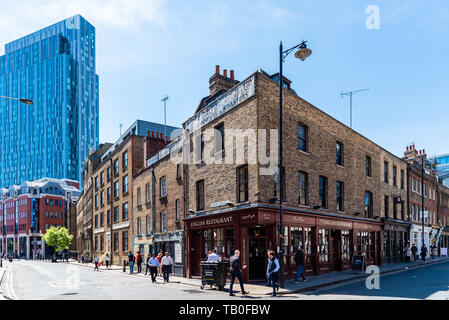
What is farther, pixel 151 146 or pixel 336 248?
pixel 151 146

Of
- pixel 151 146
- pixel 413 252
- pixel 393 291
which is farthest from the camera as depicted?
pixel 151 146

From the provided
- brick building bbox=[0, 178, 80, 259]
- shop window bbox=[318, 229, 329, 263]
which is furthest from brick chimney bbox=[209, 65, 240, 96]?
brick building bbox=[0, 178, 80, 259]

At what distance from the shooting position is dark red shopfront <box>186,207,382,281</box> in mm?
18812

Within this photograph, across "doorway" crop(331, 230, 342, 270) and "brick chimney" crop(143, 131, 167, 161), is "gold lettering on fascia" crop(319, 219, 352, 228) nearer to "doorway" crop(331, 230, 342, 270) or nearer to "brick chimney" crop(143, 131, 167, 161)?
"doorway" crop(331, 230, 342, 270)

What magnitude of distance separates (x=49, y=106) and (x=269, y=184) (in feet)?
538

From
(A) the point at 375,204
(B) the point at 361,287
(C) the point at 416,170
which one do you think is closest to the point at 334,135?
(A) the point at 375,204

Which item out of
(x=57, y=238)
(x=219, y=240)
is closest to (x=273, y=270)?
(x=219, y=240)

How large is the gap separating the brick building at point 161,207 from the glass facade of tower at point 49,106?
13368 centimetres

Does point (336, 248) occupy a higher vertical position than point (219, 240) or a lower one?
lower

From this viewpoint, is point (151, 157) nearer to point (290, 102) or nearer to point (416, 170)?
point (290, 102)

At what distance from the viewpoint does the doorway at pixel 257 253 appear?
19.6 meters

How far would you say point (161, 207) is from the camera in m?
29.1

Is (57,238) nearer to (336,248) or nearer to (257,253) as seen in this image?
(336,248)
